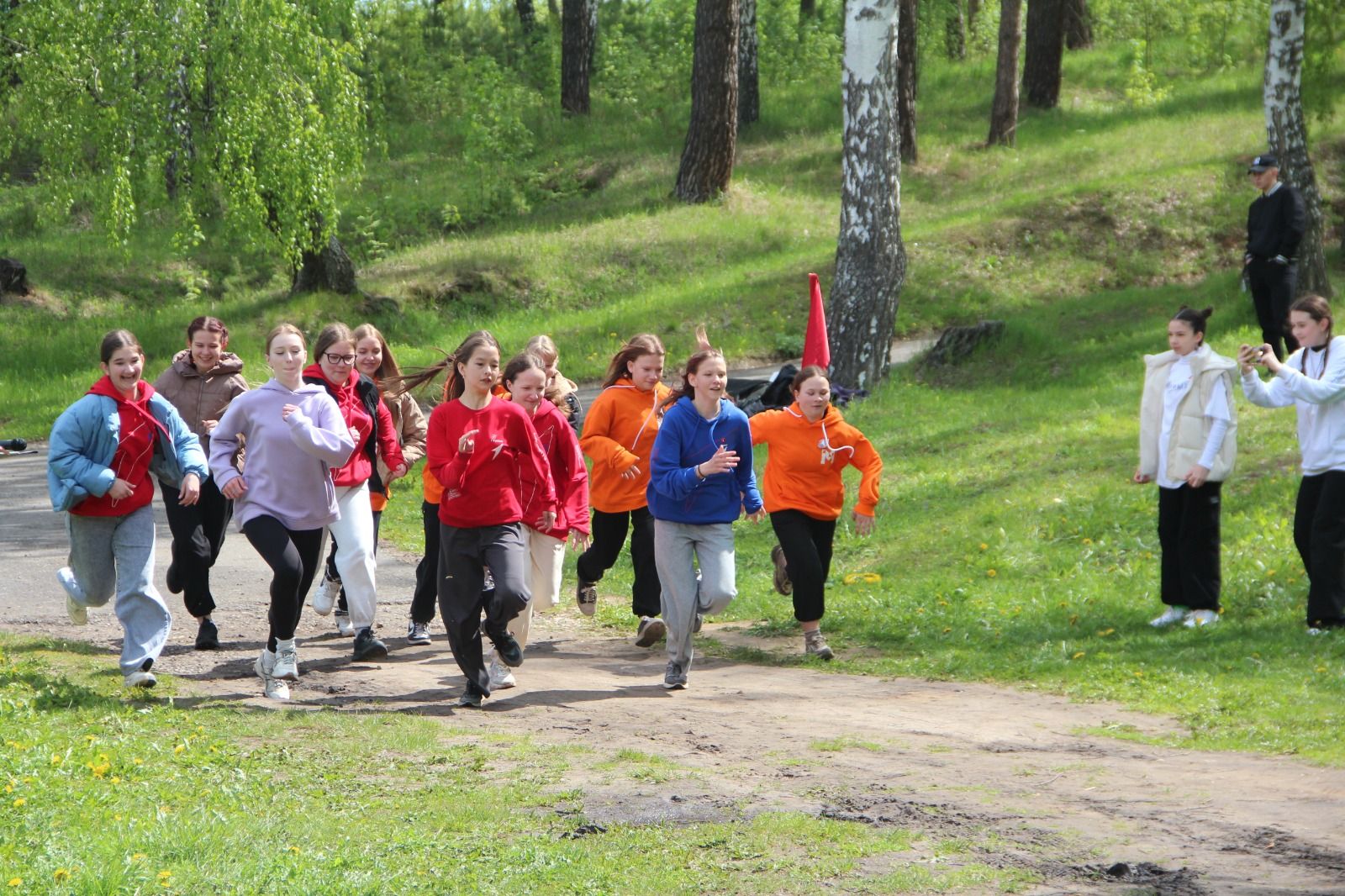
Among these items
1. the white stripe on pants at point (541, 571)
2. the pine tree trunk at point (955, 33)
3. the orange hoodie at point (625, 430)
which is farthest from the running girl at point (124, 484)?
the pine tree trunk at point (955, 33)

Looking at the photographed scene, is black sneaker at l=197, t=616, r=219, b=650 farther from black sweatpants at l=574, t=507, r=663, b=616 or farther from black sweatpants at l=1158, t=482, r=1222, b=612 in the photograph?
black sweatpants at l=1158, t=482, r=1222, b=612

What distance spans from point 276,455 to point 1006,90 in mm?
23099

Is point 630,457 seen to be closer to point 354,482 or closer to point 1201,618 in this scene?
point 354,482

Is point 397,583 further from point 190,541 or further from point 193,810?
point 193,810

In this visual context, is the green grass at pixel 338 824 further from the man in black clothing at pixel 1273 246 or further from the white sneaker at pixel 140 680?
the man in black clothing at pixel 1273 246

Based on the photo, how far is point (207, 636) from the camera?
9.13 m

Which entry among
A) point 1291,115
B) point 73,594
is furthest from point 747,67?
point 73,594

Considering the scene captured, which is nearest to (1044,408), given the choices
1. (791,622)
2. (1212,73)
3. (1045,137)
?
(791,622)

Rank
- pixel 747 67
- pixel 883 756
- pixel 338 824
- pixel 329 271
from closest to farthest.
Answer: pixel 338 824, pixel 883 756, pixel 329 271, pixel 747 67

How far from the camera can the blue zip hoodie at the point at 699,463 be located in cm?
829

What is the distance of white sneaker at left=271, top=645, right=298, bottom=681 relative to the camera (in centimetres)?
802

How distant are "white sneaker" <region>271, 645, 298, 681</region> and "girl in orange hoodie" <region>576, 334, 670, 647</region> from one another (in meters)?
2.17

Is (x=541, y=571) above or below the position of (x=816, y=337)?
below

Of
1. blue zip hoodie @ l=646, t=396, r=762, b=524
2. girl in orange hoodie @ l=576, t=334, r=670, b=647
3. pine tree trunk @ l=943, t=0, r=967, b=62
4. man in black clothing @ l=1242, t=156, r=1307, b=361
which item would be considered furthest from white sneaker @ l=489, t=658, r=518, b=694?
pine tree trunk @ l=943, t=0, r=967, b=62
